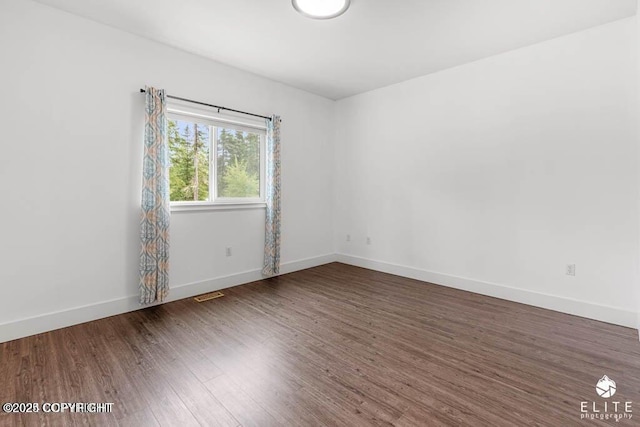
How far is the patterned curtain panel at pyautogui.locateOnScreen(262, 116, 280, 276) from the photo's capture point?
4.13 meters

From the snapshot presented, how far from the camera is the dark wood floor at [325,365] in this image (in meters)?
1.64

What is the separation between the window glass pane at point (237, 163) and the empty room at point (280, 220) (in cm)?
3

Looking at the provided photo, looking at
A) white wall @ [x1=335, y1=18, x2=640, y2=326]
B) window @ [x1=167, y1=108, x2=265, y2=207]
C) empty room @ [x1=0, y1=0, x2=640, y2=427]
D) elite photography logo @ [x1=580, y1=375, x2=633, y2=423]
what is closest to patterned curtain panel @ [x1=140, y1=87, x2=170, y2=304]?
empty room @ [x1=0, y1=0, x2=640, y2=427]

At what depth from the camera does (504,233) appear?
11.3 ft

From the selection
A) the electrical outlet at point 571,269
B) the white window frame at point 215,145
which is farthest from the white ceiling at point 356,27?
the electrical outlet at point 571,269

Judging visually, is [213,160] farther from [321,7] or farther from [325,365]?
[325,365]

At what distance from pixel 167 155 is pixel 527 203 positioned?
3.97m

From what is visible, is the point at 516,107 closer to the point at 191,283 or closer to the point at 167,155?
the point at 167,155

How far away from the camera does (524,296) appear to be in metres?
3.28

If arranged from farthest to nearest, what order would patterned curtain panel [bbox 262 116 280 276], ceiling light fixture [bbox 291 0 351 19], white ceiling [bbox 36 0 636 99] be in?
patterned curtain panel [bbox 262 116 280 276] → white ceiling [bbox 36 0 636 99] → ceiling light fixture [bbox 291 0 351 19]

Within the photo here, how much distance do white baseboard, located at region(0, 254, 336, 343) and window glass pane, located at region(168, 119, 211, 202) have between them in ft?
3.49

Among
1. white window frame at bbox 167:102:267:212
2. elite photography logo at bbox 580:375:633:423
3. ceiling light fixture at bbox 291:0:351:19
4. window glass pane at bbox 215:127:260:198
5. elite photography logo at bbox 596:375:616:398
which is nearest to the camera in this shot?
elite photography logo at bbox 580:375:633:423

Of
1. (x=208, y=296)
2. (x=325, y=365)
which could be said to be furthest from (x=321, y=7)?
(x=208, y=296)

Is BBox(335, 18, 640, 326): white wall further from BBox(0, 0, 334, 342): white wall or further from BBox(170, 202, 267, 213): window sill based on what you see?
BBox(0, 0, 334, 342): white wall
